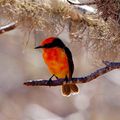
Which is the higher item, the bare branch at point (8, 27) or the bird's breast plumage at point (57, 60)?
the bare branch at point (8, 27)

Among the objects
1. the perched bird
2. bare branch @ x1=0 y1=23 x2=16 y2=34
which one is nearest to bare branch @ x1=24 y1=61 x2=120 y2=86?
the perched bird

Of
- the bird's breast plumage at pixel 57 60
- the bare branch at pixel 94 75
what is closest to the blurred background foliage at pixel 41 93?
the bird's breast plumage at pixel 57 60

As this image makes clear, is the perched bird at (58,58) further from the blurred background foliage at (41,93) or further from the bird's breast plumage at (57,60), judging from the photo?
the blurred background foliage at (41,93)

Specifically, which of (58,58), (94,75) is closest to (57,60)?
(58,58)

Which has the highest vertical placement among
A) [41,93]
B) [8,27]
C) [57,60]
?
[8,27]

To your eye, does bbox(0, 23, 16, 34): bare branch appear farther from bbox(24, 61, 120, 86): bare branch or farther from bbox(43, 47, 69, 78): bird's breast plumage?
bbox(24, 61, 120, 86): bare branch

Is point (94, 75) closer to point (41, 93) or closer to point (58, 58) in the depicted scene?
point (58, 58)

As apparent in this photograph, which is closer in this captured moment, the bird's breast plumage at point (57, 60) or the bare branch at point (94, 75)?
the bare branch at point (94, 75)

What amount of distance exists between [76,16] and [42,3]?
0.40ft

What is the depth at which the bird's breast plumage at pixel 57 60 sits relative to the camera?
182cm

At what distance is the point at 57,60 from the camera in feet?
6.17

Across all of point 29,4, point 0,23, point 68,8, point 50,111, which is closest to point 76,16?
point 68,8

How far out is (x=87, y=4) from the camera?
1.65 meters

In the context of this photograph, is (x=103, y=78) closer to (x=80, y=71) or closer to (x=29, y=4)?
(x=80, y=71)
